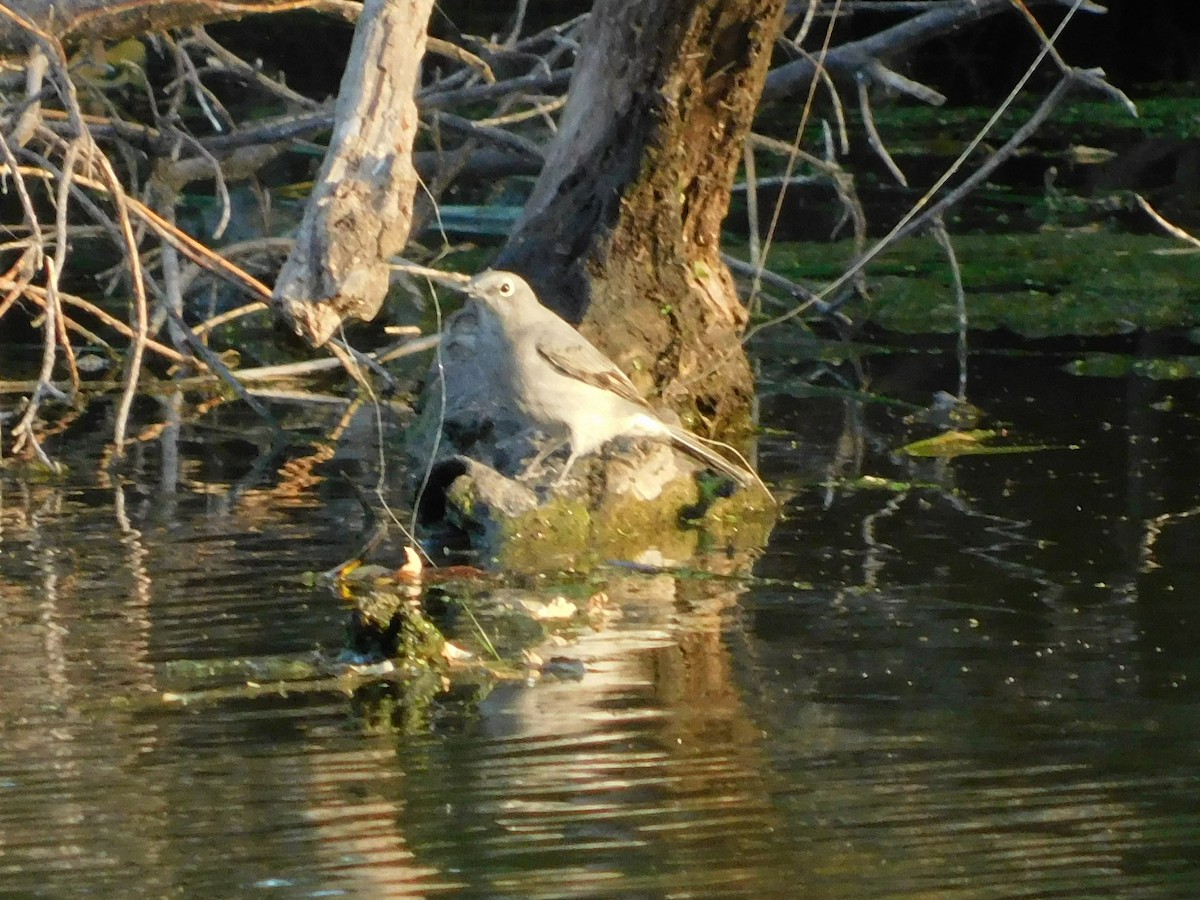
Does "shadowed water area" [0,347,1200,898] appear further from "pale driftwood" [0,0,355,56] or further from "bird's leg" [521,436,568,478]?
"pale driftwood" [0,0,355,56]

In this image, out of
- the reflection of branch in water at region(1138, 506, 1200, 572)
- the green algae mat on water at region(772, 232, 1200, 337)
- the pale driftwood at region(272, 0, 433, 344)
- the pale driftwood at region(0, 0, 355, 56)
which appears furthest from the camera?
the green algae mat on water at region(772, 232, 1200, 337)

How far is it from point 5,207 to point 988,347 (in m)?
6.92

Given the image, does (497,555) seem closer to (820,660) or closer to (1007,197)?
(820,660)

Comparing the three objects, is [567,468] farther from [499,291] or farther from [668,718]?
[668,718]

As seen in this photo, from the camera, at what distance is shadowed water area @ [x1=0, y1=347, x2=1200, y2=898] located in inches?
150

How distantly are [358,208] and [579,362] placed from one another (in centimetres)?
215

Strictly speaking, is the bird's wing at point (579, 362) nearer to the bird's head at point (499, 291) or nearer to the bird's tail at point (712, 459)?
the bird's head at point (499, 291)

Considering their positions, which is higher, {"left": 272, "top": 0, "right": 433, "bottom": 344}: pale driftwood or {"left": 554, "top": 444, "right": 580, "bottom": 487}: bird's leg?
{"left": 272, "top": 0, "right": 433, "bottom": 344}: pale driftwood

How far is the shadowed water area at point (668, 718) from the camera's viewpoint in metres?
3.80

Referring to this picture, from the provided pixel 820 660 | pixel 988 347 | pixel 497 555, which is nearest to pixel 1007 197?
pixel 988 347

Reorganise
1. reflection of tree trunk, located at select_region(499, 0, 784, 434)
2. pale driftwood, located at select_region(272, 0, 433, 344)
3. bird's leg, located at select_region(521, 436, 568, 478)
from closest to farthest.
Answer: pale driftwood, located at select_region(272, 0, 433, 344) → bird's leg, located at select_region(521, 436, 568, 478) → reflection of tree trunk, located at select_region(499, 0, 784, 434)

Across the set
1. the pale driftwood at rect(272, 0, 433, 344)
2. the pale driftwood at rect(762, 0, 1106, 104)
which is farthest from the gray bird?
the pale driftwood at rect(762, 0, 1106, 104)

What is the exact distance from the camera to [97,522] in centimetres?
718

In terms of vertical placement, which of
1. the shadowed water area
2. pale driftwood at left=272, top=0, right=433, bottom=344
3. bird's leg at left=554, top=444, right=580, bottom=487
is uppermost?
pale driftwood at left=272, top=0, right=433, bottom=344
